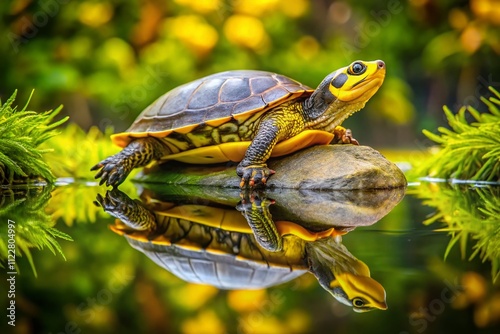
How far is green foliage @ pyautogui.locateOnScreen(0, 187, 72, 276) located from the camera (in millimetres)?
1275

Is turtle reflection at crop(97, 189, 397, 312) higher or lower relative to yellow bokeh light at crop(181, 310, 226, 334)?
lower

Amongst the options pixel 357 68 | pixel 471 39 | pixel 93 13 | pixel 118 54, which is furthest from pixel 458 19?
pixel 357 68

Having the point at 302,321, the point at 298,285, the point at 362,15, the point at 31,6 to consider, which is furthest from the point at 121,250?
the point at 362,15

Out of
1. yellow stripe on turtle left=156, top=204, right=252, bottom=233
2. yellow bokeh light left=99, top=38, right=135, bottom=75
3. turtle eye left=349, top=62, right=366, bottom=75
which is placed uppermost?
turtle eye left=349, top=62, right=366, bottom=75

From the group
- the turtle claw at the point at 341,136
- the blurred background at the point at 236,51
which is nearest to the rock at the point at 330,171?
the turtle claw at the point at 341,136

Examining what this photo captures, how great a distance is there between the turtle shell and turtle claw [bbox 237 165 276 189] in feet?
0.83

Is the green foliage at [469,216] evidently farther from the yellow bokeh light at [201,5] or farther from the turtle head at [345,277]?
the yellow bokeh light at [201,5]

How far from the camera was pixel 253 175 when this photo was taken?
2.43 meters

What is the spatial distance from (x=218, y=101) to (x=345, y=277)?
173 cm

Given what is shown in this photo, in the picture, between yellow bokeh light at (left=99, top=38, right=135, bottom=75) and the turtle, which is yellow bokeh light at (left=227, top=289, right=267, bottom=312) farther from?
yellow bokeh light at (left=99, top=38, right=135, bottom=75)

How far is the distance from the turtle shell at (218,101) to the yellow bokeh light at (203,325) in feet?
5.87

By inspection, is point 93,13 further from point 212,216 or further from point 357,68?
point 212,216

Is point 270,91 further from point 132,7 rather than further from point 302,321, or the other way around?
point 132,7

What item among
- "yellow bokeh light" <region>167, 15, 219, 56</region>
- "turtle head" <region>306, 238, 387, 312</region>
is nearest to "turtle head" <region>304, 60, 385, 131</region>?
"turtle head" <region>306, 238, 387, 312</region>
